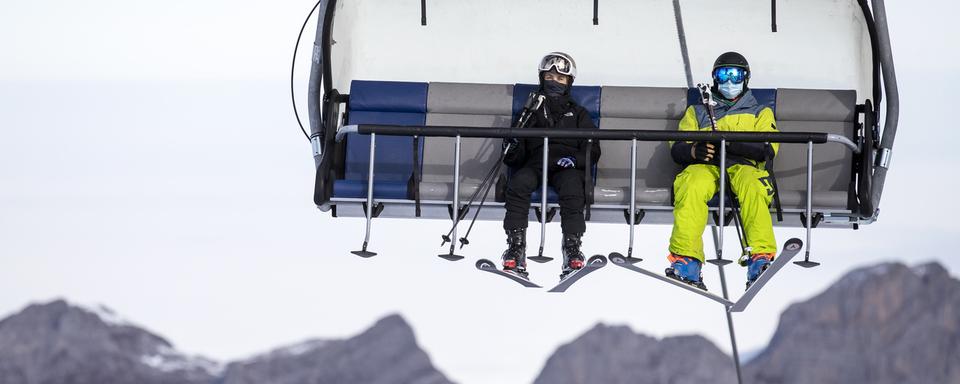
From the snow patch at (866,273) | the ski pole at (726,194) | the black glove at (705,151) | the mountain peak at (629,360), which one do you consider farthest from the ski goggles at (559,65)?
the snow patch at (866,273)

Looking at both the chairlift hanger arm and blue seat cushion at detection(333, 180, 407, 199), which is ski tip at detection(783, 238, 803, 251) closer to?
the chairlift hanger arm

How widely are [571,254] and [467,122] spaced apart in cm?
123

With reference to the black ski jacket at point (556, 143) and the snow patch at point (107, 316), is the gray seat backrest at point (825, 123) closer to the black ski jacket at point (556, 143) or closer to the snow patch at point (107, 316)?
the black ski jacket at point (556, 143)

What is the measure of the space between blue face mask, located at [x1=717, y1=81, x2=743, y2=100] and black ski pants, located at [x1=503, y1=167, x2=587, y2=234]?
0.92 metres

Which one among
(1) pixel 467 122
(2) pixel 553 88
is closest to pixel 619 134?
(2) pixel 553 88

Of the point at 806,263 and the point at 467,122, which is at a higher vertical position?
the point at 467,122

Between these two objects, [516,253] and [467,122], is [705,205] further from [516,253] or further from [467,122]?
[467,122]

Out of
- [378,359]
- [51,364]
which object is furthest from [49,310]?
[378,359]

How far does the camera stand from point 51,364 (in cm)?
6116

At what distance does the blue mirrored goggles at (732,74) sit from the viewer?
795 cm

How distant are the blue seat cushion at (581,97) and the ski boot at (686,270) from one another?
1.13m

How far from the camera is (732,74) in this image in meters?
7.95

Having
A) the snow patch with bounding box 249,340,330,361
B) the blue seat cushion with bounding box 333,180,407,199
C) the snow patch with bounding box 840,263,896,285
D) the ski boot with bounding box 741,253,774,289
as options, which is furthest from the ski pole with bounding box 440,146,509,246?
the snow patch with bounding box 840,263,896,285

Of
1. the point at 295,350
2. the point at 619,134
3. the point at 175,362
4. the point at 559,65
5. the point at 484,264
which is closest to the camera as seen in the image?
the point at 484,264
